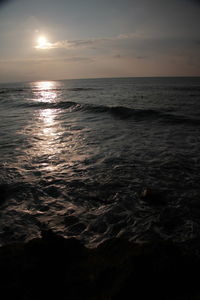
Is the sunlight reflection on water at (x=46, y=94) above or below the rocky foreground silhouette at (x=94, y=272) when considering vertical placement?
above

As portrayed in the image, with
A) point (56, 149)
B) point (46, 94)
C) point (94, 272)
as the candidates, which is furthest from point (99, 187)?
point (46, 94)

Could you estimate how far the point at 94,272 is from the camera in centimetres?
241

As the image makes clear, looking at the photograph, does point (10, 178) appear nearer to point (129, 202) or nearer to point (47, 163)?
point (47, 163)

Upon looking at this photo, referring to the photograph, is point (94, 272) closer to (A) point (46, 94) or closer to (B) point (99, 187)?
(B) point (99, 187)

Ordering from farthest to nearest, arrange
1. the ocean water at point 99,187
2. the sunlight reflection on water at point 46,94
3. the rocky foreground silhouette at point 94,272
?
the sunlight reflection on water at point 46,94
the ocean water at point 99,187
the rocky foreground silhouette at point 94,272

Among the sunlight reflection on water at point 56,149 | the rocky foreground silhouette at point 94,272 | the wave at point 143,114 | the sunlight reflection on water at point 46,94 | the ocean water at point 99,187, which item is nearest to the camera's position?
the rocky foreground silhouette at point 94,272

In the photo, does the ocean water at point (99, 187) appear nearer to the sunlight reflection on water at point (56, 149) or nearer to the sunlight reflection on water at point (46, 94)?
the sunlight reflection on water at point (56, 149)

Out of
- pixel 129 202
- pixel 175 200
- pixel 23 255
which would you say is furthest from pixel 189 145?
pixel 23 255

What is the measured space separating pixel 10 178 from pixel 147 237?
13.5ft

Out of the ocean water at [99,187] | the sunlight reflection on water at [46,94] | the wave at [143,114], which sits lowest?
the ocean water at [99,187]

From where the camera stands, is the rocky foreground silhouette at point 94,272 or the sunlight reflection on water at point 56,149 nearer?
the rocky foreground silhouette at point 94,272

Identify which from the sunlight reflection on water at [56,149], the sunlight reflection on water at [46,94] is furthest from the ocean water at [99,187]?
the sunlight reflection on water at [46,94]

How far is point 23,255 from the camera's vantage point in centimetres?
258

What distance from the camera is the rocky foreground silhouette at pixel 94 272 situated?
2137mm
